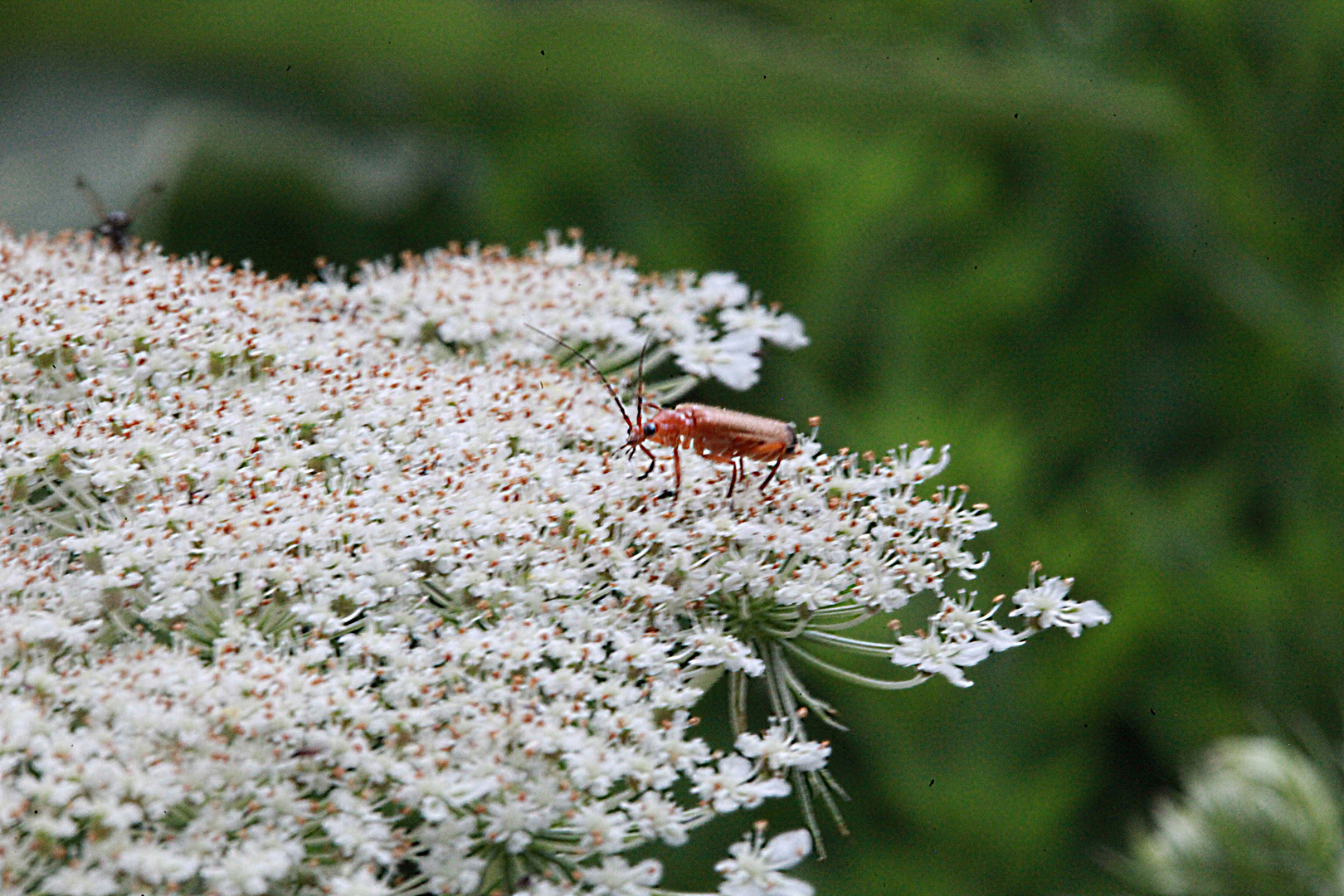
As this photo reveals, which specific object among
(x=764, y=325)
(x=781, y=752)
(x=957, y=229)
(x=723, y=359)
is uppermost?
(x=957, y=229)

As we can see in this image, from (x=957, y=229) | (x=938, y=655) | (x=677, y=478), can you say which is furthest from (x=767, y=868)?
(x=957, y=229)

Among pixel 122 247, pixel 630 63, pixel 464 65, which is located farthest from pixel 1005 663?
pixel 122 247

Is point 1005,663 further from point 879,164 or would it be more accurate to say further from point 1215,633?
point 879,164

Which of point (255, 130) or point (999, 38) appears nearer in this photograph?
point (255, 130)

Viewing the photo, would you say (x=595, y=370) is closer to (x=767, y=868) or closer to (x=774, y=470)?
(x=774, y=470)

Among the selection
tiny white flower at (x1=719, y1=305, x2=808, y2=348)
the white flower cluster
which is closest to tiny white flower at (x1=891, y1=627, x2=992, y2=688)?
the white flower cluster

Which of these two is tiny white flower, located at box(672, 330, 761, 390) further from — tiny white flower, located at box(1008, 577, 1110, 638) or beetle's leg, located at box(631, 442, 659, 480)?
tiny white flower, located at box(1008, 577, 1110, 638)
